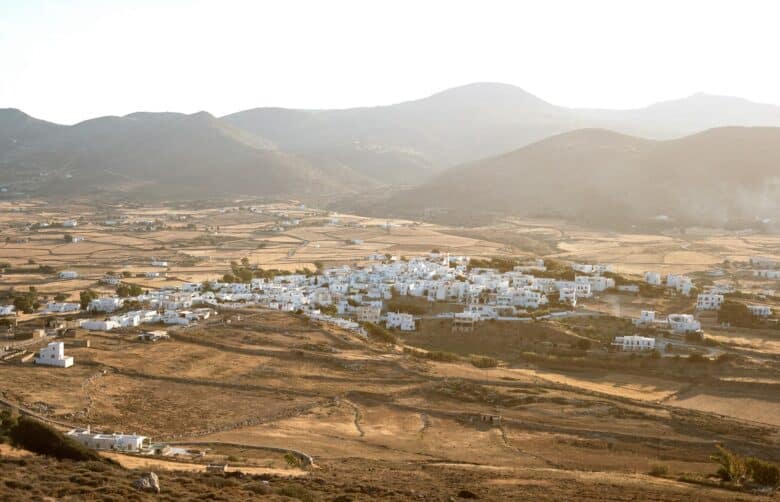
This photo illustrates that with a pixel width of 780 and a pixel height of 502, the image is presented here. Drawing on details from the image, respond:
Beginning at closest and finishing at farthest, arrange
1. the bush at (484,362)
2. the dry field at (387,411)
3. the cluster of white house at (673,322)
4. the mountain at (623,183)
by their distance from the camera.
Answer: the dry field at (387,411), the bush at (484,362), the cluster of white house at (673,322), the mountain at (623,183)

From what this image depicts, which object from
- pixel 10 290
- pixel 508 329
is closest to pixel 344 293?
pixel 508 329

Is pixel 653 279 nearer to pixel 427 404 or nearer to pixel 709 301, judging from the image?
pixel 709 301

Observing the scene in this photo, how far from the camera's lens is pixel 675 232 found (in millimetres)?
95062

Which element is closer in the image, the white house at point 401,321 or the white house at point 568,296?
the white house at point 401,321

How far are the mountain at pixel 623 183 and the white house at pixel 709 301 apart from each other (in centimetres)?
5610

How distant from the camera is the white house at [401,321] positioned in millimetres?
43688

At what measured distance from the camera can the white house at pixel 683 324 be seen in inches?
1596

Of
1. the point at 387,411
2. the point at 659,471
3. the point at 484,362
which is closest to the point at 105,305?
the point at 484,362

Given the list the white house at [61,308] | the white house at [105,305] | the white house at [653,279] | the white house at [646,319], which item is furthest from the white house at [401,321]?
the white house at [653,279]

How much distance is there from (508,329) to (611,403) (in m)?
13.3

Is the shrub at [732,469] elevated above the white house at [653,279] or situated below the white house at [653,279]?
below

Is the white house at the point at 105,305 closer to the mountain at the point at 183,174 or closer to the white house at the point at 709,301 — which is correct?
the white house at the point at 709,301

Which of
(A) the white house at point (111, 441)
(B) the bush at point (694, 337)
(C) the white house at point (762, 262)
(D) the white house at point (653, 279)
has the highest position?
(C) the white house at point (762, 262)

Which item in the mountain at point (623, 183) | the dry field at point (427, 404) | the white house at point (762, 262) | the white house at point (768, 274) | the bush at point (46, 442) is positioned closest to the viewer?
the bush at point (46, 442)
